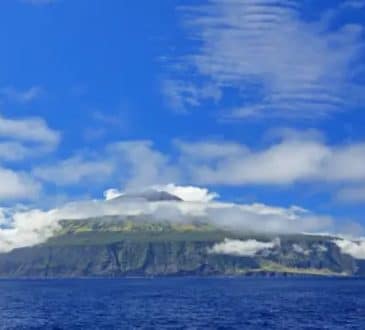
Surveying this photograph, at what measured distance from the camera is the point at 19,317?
533 ft

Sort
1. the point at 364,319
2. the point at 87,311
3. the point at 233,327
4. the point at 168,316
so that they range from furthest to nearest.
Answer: the point at 87,311
the point at 168,316
the point at 364,319
the point at 233,327

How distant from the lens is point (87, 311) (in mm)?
183750

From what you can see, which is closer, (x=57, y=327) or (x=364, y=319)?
(x=57, y=327)

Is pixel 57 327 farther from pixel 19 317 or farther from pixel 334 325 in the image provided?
pixel 334 325

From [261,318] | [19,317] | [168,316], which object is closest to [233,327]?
[261,318]

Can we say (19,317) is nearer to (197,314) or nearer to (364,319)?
(197,314)

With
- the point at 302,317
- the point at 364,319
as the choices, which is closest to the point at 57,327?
the point at 302,317

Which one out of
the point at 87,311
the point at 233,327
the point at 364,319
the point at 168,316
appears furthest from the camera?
the point at 87,311

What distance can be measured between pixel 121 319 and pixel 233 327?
31.9 m

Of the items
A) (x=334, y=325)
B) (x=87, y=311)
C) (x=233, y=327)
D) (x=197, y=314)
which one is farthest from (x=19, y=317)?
(x=334, y=325)

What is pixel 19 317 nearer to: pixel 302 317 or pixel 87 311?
pixel 87 311

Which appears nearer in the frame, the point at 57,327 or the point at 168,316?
the point at 57,327

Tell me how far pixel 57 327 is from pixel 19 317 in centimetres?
2807

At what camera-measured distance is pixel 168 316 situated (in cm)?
16062
